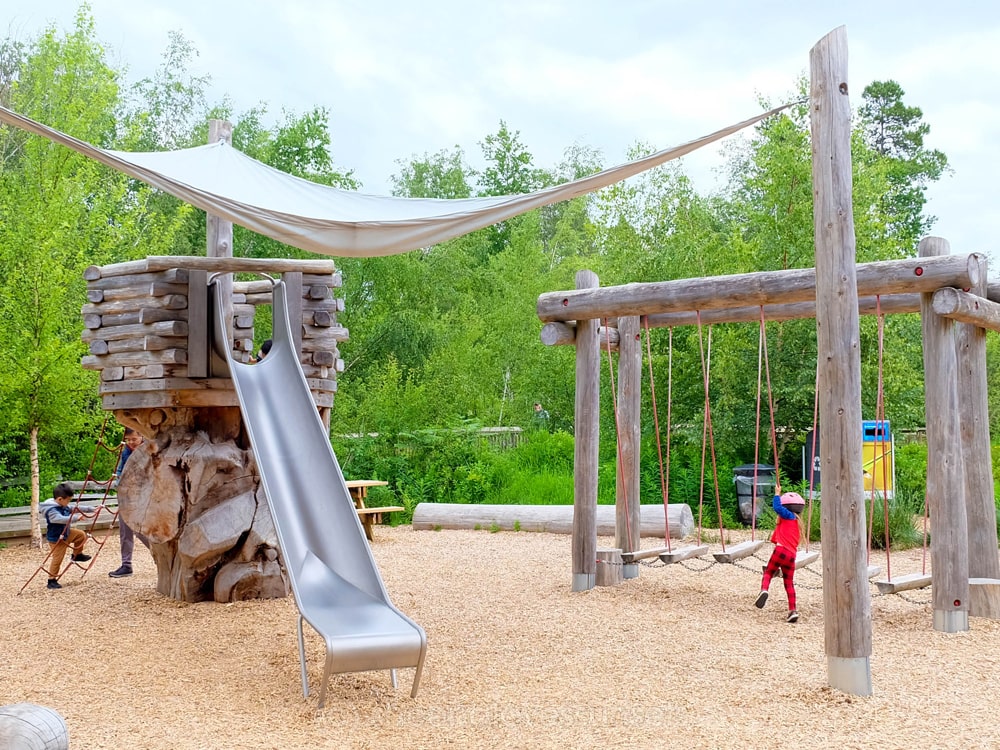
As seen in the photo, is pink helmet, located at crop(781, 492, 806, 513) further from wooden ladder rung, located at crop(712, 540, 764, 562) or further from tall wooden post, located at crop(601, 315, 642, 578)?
tall wooden post, located at crop(601, 315, 642, 578)

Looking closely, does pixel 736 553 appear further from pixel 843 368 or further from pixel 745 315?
pixel 843 368

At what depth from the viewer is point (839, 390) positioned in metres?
4.19

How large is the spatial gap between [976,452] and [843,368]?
94.6 inches

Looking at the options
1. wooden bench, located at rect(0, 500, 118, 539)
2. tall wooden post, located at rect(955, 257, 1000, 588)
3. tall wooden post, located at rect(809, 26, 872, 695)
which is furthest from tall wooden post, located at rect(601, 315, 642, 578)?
wooden bench, located at rect(0, 500, 118, 539)

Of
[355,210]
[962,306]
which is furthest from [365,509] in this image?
[962,306]

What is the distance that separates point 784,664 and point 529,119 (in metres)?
23.0

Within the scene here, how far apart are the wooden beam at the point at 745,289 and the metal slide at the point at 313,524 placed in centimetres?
199

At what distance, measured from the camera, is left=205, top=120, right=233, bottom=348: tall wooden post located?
6719 mm

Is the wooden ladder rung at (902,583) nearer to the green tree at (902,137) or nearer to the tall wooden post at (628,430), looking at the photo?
the tall wooden post at (628,430)

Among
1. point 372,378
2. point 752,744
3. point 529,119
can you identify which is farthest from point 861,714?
point 529,119

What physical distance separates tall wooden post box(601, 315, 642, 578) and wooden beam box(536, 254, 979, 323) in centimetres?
78

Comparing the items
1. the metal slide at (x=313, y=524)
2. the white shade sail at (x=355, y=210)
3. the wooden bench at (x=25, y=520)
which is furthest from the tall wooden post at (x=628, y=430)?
the wooden bench at (x=25, y=520)

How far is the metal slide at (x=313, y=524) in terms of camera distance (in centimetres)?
430

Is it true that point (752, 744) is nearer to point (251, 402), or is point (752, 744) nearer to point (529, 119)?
point (251, 402)
